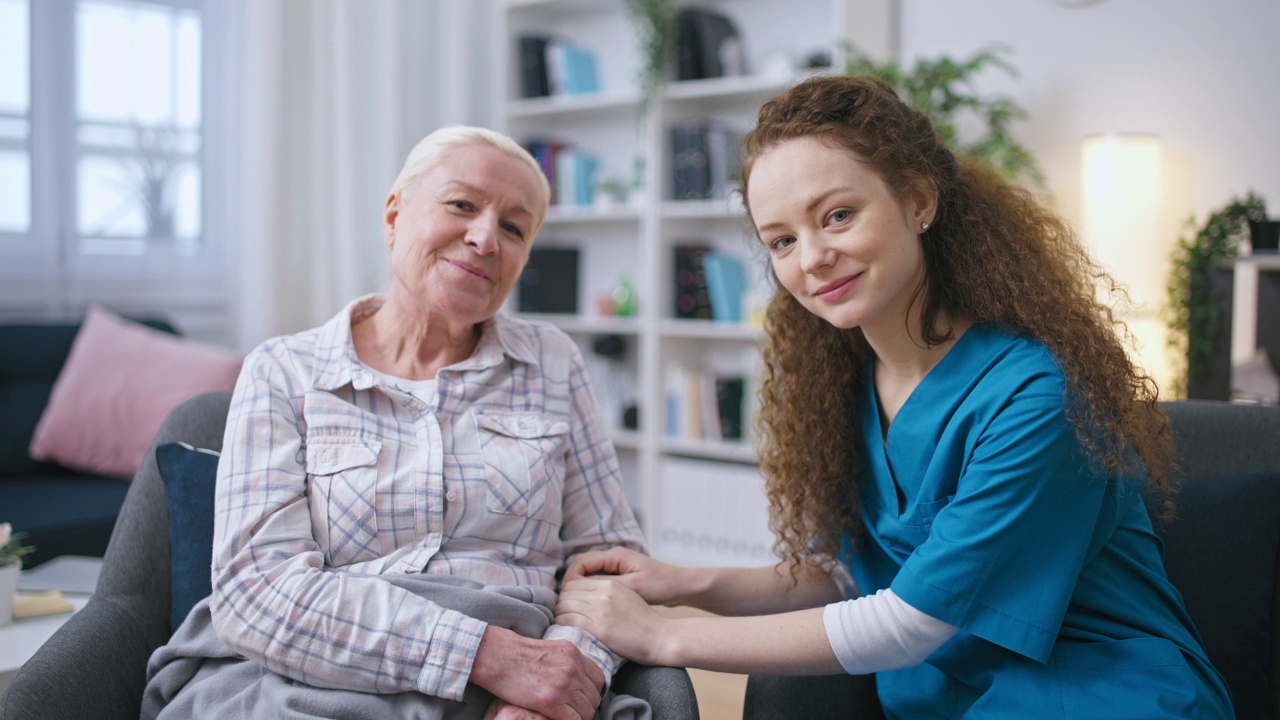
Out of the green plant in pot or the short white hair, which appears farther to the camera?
the green plant in pot

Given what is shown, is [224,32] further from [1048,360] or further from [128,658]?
[1048,360]

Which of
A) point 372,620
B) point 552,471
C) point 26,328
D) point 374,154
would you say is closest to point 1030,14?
point 374,154

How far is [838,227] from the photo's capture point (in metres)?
1.21

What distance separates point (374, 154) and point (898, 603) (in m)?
3.39

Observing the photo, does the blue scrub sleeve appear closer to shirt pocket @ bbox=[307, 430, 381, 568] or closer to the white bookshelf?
shirt pocket @ bbox=[307, 430, 381, 568]

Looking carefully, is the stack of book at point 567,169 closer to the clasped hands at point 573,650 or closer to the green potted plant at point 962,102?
the green potted plant at point 962,102

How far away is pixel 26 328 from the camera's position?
3.10 meters

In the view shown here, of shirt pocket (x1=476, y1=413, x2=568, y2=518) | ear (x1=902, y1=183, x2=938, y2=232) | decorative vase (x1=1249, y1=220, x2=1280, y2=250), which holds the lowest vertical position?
shirt pocket (x1=476, y1=413, x2=568, y2=518)

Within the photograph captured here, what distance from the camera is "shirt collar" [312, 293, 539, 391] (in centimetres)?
138

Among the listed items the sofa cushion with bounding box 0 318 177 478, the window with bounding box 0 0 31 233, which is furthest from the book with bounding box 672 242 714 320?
the window with bounding box 0 0 31 233

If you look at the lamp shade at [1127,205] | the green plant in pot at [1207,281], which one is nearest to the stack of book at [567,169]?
the lamp shade at [1127,205]

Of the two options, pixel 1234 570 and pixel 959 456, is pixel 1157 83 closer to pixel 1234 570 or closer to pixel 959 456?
pixel 1234 570

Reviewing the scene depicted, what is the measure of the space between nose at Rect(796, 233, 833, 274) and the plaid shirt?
463mm

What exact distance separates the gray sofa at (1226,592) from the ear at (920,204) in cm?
53
